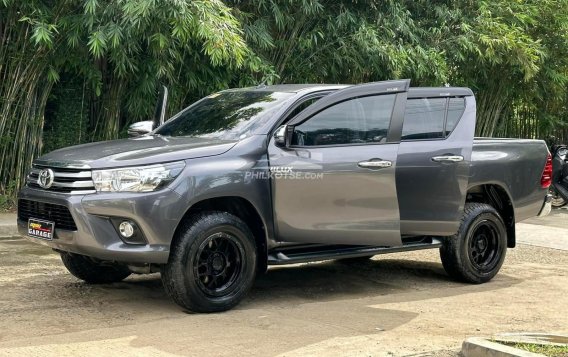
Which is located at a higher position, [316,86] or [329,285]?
[316,86]

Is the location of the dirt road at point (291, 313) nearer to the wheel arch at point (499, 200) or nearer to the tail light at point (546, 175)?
the wheel arch at point (499, 200)

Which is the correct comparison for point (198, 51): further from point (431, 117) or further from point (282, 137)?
point (282, 137)

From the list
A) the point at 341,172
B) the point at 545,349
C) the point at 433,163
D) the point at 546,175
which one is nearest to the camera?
the point at 545,349

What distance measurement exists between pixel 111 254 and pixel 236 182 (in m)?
1.05

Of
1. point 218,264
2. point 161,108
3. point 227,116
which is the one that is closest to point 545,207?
point 227,116

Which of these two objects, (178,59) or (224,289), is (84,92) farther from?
(224,289)

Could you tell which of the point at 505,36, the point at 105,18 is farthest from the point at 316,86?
the point at 505,36

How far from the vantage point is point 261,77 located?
11.9 m

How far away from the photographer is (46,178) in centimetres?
627

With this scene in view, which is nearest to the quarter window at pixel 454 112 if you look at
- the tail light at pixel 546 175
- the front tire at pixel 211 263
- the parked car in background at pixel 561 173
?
the tail light at pixel 546 175

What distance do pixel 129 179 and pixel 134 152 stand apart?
0.30 m

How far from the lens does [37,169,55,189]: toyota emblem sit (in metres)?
6.23

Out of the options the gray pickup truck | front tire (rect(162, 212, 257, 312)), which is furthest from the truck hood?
front tire (rect(162, 212, 257, 312))

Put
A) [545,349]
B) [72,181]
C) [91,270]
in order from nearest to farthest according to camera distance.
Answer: [545,349] → [72,181] → [91,270]
